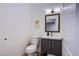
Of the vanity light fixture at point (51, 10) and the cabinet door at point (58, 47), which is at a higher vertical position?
the vanity light fixture at point (51, 10)

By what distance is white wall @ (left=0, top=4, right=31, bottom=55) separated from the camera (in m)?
1.19

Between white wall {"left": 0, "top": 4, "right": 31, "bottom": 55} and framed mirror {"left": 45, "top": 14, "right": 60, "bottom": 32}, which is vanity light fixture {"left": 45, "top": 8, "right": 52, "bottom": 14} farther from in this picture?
white wall {"left": 0, "top": 4, "right": 31, "bottom": 55}

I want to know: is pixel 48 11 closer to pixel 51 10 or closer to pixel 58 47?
pixel 51 10

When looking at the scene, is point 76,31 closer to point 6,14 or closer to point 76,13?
point 76,13

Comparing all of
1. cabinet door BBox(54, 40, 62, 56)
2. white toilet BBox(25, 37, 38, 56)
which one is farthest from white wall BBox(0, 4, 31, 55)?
cabinet door BBox(54, 40, 62, 56)

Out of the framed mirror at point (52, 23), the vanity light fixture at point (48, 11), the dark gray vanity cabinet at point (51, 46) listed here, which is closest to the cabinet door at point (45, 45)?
the dark gray vanity cabinet at point (51, 46)

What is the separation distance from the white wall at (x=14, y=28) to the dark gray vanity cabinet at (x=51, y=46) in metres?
0.19

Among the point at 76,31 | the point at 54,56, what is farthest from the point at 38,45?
the point at 76,31

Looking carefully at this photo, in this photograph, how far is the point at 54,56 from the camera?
1.21 m

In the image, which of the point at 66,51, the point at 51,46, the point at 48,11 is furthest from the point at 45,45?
the point at 48,11

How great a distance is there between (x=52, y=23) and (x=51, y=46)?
0.24 metres

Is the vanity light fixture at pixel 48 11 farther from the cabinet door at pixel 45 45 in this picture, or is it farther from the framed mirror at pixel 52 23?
the cabinet door at pixel 45 45

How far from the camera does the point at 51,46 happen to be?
1.20 meters

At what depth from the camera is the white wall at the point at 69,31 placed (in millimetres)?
1186
